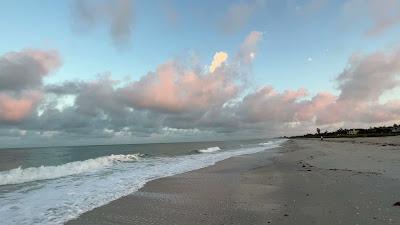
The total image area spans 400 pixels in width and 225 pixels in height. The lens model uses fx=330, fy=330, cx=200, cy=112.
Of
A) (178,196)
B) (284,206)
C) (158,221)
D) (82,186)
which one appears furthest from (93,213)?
(82,186)

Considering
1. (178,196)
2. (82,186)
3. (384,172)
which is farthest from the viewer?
(82,186)

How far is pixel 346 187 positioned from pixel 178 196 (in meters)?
6.16

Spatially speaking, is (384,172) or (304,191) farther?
(384,172)

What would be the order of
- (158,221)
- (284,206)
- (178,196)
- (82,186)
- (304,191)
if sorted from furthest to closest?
(82,186), (178,196), (304,191), (284,206), (158,221)

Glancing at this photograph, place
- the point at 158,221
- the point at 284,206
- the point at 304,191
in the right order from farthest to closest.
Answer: the point at 304,191 → the point at 284,206 → the point at 158,221

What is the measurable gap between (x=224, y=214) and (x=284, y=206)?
1888mm

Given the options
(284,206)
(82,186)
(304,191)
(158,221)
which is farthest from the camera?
(82,186)

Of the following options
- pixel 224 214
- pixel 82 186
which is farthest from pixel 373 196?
pixel 82 186

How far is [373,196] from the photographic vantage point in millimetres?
10016

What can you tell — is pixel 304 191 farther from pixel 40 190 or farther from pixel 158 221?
pixel 40 190

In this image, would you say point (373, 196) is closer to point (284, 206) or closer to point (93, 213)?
point (284, 206)

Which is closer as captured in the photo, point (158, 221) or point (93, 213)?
point (158, 221)

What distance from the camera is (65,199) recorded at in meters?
12.6

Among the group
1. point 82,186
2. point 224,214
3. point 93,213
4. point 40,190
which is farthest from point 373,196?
point 40,190
